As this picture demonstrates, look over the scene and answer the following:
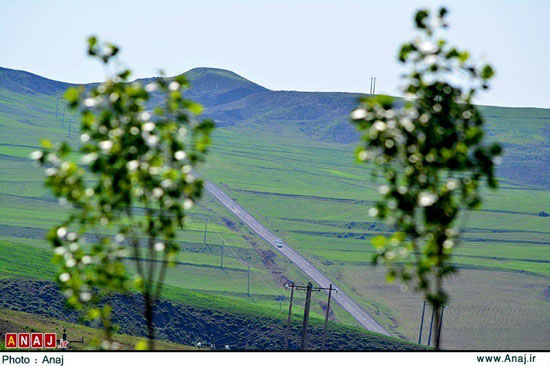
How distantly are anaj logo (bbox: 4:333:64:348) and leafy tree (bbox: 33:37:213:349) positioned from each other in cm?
4821

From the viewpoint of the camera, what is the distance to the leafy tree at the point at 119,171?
8.86 metres

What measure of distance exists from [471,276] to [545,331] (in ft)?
84.6

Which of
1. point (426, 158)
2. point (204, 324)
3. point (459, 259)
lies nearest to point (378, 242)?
point (426, 158)

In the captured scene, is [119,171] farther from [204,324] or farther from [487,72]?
[204,324]

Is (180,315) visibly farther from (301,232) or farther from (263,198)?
(263,198)

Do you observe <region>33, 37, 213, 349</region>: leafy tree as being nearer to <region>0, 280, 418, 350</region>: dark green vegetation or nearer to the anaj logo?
the anaj logo

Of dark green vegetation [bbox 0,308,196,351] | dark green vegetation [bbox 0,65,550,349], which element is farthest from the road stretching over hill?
dark green vegetation [bbox 0,308,196,351]

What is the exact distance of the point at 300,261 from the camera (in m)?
142

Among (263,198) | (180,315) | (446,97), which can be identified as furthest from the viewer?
(263,198)

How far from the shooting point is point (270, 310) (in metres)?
113

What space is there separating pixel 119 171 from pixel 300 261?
441 feet

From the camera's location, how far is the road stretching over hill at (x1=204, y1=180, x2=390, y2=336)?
378ft
